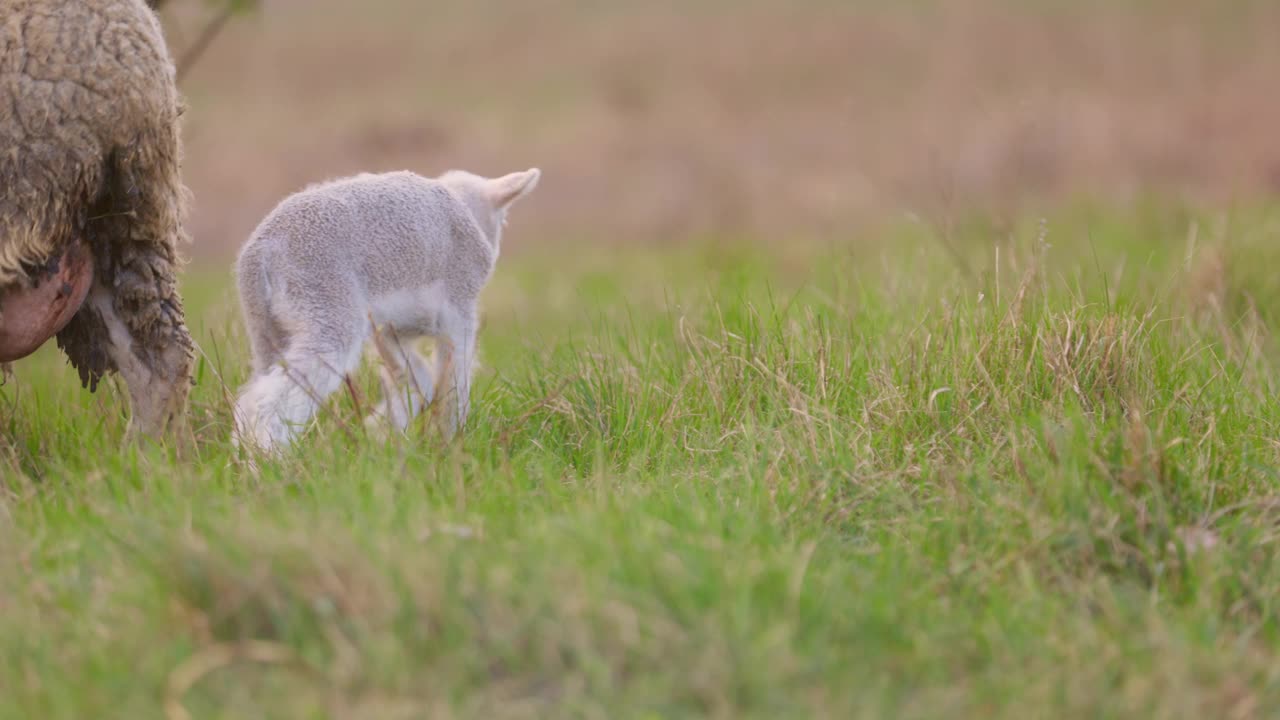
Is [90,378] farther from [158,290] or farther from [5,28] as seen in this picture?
[5,28]

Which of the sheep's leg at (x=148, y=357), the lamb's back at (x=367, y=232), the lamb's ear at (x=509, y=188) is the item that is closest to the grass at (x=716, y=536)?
the sheep's leg at (x=148, y=357)

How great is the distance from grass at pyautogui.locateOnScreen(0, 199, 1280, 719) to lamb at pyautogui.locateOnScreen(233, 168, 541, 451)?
170mm

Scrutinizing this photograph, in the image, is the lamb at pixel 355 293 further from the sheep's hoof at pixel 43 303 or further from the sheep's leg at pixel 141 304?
the sheep's hoof at pixel 43 303

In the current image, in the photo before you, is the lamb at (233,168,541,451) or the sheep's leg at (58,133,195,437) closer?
the lamb at (233,168,541,451)

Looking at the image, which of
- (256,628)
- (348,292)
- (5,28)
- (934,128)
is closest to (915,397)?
(348,292)

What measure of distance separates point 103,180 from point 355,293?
834 mm

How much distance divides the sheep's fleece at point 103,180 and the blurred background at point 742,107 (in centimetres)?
468

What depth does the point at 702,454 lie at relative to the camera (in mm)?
4234

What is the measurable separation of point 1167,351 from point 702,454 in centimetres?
165

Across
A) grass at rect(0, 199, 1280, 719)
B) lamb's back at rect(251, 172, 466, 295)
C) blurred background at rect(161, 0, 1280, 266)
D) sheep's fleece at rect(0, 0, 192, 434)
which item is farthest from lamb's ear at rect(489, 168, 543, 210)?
blurred background at rect(161, 0, 1280, 266)

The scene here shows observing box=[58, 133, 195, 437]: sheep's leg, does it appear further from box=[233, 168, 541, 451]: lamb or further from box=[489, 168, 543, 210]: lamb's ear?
box=[489, 168, 543, 210]: lamb's ear

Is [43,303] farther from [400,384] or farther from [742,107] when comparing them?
[742,107]

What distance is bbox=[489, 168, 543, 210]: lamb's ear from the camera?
15.8ft

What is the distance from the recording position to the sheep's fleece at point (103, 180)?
150 inches
